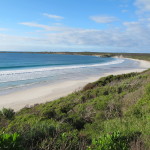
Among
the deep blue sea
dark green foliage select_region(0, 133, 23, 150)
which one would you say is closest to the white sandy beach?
the deep blue sea

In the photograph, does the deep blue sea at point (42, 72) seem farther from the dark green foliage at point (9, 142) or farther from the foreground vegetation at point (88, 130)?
the dark green foliage at point (9, 142)

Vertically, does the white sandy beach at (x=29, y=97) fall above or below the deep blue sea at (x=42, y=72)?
below

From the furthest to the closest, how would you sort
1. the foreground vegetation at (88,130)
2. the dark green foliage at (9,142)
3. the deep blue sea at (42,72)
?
1. the deep blue sea at (42,72)
2. the foreground vegetation at (88,130)
3. the dark green foliage at (9,142)

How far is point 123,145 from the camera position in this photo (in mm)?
3219

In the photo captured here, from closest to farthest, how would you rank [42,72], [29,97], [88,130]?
[88,130]
[29,97]
[42,72]

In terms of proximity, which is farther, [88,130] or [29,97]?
[29,97]

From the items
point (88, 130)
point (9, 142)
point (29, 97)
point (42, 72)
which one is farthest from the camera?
point (42, 72)

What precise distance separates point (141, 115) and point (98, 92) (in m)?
5.46

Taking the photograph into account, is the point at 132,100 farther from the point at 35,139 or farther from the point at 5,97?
the point at 5,97

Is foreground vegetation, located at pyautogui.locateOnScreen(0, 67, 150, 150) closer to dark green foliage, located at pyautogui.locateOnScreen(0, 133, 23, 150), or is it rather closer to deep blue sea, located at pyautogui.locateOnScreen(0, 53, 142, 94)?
dark green foliage, located at pyautogui.locateOnScreen(0, 133, 23, 150)

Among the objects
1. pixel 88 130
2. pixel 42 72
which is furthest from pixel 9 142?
pixel 42 72

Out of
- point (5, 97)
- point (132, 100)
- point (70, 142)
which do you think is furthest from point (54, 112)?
point (5, 97)

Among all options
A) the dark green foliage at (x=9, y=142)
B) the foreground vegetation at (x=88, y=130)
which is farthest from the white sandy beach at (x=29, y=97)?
the dark green foliage at (x=9, y=142)

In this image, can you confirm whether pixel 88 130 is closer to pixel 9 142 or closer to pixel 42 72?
pixel 9 142
